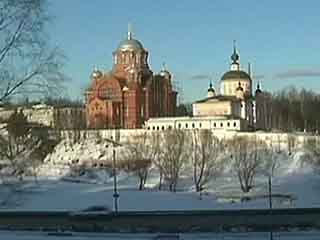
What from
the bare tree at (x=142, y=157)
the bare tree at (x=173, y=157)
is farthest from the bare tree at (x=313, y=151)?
the bare tree at (x=142, y=157)

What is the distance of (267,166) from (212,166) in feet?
14.7

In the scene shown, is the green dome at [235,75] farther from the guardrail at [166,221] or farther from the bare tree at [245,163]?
the guardrail at [166,221]

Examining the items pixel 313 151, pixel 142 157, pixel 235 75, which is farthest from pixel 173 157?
pixel 235 75

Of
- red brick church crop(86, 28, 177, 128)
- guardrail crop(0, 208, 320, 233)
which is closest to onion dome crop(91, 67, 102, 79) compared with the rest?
red brick church crop(86, 28, 177, 128)

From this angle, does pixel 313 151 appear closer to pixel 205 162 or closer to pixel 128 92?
pixel 205 162

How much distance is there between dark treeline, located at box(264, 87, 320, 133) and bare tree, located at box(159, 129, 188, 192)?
32.5 m

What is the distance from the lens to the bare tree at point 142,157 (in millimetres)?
45656

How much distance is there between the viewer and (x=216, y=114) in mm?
83438

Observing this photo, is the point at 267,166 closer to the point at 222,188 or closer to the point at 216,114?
the point at 222,188

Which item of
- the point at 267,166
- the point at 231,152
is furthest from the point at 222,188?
the point at 231,152

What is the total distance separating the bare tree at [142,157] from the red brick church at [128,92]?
19.9m

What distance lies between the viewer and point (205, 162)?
151 ft

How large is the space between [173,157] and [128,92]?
123 feet

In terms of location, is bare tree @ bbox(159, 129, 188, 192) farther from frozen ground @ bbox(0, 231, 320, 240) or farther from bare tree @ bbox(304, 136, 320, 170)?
frozen ground @ bbox(0, 231, 320, 240)
